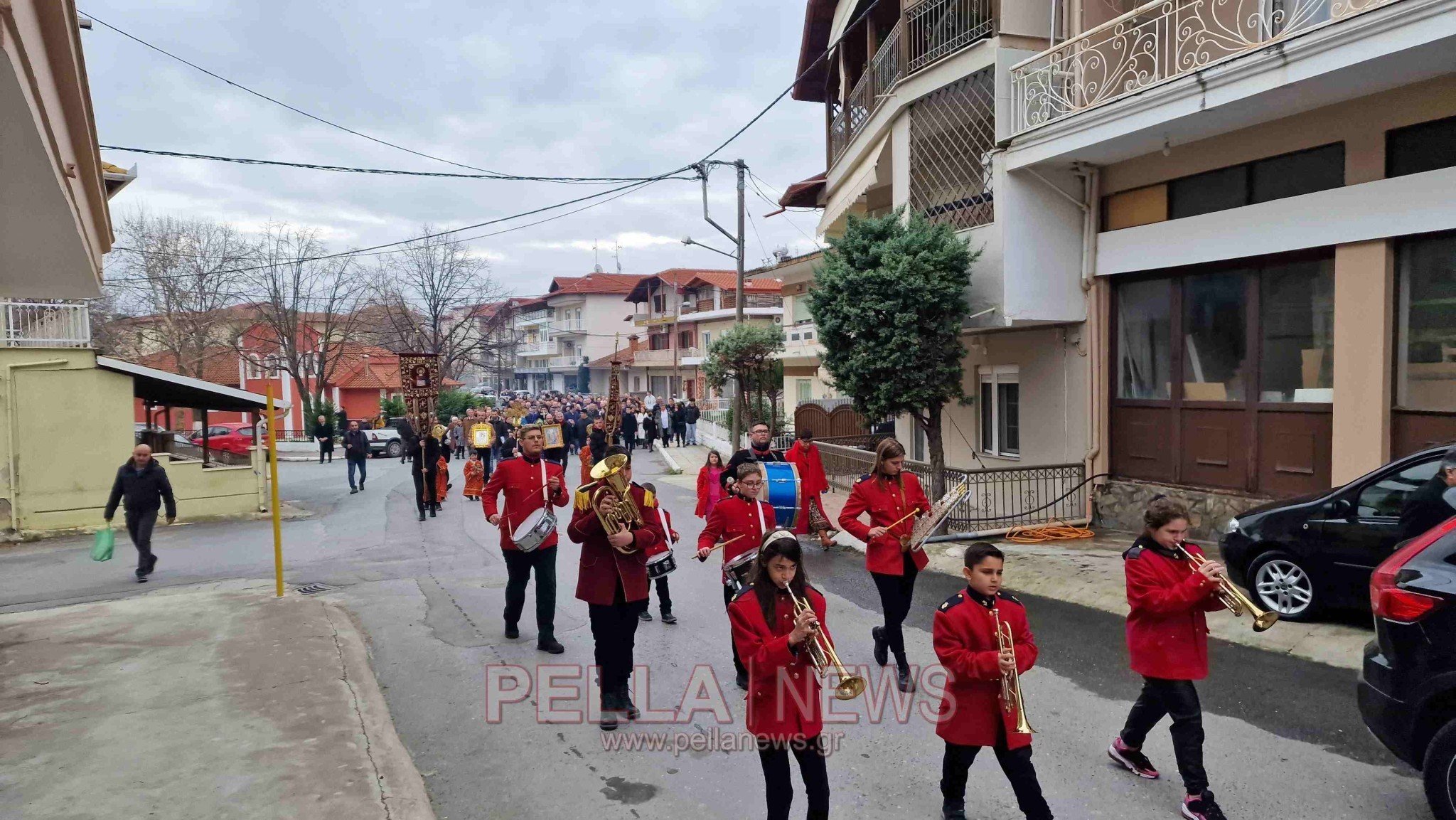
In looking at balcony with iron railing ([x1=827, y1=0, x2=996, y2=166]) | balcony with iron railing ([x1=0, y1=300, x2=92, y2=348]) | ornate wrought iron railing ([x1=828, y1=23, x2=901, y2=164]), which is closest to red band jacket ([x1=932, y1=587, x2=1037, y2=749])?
balcony with iron railing ([x1=827, y1=0, x2=996, y2=166])

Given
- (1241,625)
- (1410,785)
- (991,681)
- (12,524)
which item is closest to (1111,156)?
(1241,625)

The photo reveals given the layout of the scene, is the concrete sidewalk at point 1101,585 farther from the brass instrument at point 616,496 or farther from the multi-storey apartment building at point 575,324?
the multi-storey apartment building at point 575,324

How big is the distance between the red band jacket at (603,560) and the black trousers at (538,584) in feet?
4.82

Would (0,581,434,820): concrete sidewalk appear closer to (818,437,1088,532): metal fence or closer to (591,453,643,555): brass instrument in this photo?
→ (591,453,643,555): brass instrument

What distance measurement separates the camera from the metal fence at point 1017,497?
41.0 feet

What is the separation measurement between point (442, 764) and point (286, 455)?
1216 inches

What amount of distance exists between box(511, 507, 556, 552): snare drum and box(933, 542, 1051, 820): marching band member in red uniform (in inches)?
152

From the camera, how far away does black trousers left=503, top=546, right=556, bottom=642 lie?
7.07 m

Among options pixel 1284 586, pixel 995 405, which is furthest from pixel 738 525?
pixel 995 405

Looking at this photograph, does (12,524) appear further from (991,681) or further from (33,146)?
(991,681)

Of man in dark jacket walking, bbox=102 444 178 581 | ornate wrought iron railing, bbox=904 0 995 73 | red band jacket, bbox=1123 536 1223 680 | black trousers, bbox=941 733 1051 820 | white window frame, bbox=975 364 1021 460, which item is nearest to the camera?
black trousers, bbox=941 733 1051 820

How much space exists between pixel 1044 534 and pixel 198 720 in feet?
32.1

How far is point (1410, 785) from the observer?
14.9 ft

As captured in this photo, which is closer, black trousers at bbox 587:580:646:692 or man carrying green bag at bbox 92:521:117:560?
black trousers at bbox 587:580:646:692
